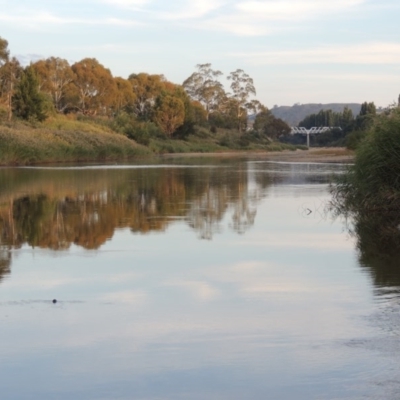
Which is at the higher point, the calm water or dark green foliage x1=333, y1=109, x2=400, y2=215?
dark green foliage x1=333, y1=109, x2=400, y2=215

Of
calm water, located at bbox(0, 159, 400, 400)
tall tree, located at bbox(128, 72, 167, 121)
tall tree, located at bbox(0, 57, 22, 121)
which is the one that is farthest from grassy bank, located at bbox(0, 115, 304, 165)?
calm water, located at bbox(0, 159, 400, 400)

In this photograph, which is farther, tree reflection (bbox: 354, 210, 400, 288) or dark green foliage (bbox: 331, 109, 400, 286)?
dark green foliage (bbox: 331, 109, 400, 286)

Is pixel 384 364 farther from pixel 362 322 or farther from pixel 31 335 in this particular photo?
pixel 31 335

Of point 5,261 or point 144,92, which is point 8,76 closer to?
point 144,92

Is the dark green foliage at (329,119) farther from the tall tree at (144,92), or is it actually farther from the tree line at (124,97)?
the tall tree at (144,92)

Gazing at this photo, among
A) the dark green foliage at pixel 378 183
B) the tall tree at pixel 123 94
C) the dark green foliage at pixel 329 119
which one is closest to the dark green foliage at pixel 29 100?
the tall tree at pixel 123 94

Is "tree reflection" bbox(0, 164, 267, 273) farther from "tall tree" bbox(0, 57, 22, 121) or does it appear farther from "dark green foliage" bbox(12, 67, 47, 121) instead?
"tall tree" bbox(0, 57, 22, 121)

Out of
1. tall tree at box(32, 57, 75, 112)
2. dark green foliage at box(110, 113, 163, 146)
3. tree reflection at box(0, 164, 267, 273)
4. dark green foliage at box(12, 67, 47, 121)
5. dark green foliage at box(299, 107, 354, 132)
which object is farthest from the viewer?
dark green foliage at box(299, 107, 354, 132)

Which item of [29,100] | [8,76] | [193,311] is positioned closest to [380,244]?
[193,311]

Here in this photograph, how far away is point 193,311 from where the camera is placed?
8.30m

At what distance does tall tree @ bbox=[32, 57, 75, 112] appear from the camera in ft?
313

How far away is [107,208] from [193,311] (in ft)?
37.3

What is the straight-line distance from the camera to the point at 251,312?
8.26 meters

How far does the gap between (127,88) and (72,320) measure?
98.7 metres
